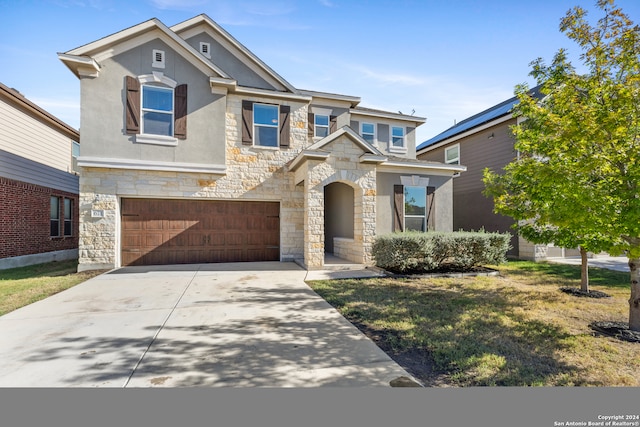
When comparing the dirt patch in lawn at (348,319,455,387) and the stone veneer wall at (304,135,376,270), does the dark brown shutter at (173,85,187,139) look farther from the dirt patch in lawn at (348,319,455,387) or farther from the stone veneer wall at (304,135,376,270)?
the dirt patch in lawn at (348,319,455,387)

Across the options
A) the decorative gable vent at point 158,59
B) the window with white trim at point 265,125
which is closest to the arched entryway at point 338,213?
the window with white trim at point 265,125

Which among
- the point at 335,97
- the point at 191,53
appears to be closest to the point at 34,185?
the point at 191,53

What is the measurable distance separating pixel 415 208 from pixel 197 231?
8483 millimetres

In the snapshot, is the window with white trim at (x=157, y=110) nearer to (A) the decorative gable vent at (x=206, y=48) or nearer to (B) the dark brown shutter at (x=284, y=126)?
(A) the decorative gable vent at (x=206, y=48)

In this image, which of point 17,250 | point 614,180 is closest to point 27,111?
point 17,250

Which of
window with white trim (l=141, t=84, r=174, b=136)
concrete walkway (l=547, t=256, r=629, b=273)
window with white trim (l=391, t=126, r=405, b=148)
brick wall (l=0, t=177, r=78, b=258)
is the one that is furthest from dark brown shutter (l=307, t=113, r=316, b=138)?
concrete walkway (l=547, t=256, r=629, b=273)

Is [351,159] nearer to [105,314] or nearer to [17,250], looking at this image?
[105,314]

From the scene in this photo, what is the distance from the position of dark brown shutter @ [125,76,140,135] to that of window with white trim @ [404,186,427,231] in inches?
390

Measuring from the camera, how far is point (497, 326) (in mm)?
4867

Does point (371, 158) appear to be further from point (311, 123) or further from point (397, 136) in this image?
point (397, 136)

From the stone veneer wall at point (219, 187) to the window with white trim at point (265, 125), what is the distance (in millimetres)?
334

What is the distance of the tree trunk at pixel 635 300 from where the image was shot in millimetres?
4672

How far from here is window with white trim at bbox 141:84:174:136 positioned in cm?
1022

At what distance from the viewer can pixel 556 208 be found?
15.1ft
